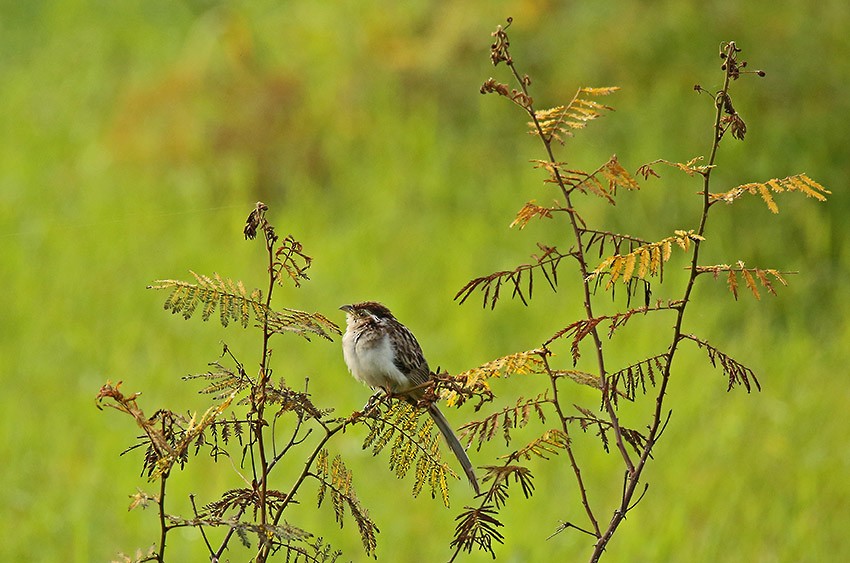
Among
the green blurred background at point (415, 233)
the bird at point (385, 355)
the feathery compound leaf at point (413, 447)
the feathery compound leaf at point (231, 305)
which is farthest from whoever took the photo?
the green blurred background at point (415, 233)

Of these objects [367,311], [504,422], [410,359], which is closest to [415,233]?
[367,311]

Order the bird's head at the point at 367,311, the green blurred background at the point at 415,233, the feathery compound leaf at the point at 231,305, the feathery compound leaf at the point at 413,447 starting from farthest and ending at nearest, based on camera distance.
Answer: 1. the green blurred background at the point at 415,233
2. the bird's head at the point at 367,311
3. the feathery compound leaf at the point at 413,447
4. the feathery compound leaf at the point at 231,305

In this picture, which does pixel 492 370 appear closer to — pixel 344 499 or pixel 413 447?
pixel 413 447

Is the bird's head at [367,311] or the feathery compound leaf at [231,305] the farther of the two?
the bird's head at [367,311]

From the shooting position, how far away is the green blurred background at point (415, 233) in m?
5.70

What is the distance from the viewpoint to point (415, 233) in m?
8.16

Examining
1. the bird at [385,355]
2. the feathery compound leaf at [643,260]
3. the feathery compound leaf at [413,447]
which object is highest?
the bird at [385,355]

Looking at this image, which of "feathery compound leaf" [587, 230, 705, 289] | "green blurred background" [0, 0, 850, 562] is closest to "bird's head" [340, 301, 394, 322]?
"green blurred background" [0, 0, 850, 562]

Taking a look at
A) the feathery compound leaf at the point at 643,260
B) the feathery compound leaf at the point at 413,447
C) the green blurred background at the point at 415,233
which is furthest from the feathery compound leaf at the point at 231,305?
the green blurred background at the point at 415,233

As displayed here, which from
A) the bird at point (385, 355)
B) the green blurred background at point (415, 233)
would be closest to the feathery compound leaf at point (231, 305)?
the bird at point (385, 355)

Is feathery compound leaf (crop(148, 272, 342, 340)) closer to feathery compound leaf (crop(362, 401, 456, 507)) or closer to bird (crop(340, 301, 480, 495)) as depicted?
feathery compound leaf (crop(362, 401, 456, 507))

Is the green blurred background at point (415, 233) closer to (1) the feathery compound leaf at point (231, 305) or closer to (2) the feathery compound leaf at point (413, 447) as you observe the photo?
(2) the feathery compound leaf at point (413, 447)

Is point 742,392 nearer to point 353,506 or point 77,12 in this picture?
point 353,506

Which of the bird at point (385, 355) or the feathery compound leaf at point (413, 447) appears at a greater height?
the bird at point (385, 355)
